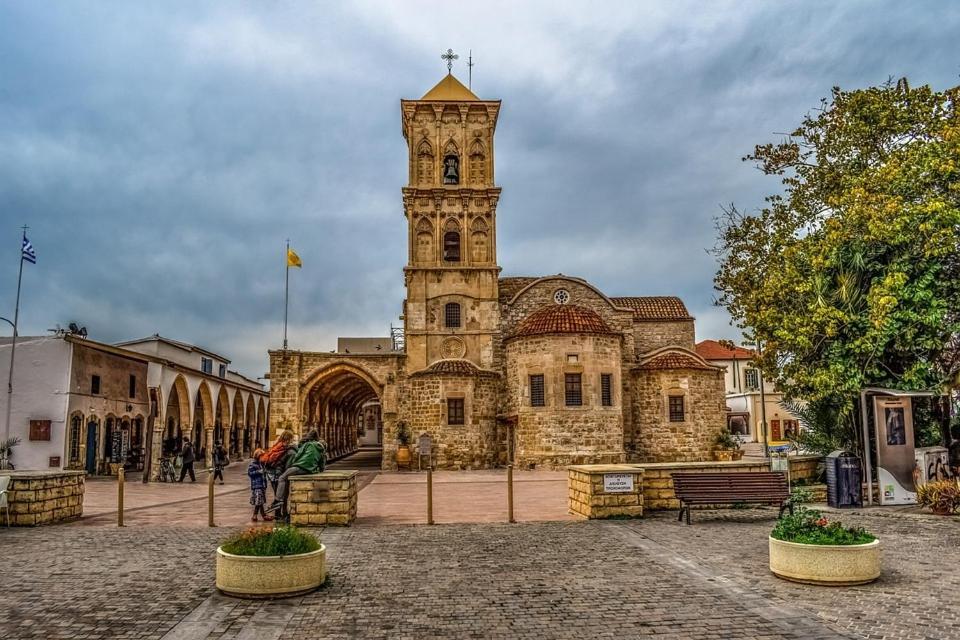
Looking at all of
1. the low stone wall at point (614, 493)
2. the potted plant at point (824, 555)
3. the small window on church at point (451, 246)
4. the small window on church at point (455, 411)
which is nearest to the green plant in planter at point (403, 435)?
the small window on church at point (455, 411)

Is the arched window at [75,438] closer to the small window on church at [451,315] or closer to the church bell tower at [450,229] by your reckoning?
the church bell tower at [450,229]

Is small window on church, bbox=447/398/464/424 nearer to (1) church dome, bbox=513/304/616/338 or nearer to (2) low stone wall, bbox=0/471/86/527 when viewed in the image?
(1) church dome, bbox=513/304/616/338

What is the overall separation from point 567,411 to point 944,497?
14982mm

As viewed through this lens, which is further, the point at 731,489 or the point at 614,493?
the point at 614,493

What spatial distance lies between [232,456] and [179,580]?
1257 inches

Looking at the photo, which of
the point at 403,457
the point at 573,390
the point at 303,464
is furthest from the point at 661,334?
the point at 303,464

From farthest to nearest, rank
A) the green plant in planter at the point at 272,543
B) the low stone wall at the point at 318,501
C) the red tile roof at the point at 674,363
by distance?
the red tile roof at the point at 674,363 → the low stone wall at the point at 318,501 → the green plant in planter at the point at 272,543

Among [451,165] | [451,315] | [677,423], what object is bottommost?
[677,423]

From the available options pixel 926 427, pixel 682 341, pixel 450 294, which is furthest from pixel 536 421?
pixel 926 427

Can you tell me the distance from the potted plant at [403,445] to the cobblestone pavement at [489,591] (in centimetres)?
1676

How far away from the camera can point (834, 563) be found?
23.1 feet

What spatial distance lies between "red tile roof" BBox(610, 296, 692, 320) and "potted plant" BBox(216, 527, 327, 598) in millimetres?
27088

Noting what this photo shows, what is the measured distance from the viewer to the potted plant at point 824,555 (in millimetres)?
7035

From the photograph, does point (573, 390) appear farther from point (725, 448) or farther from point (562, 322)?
point (725, 448)
